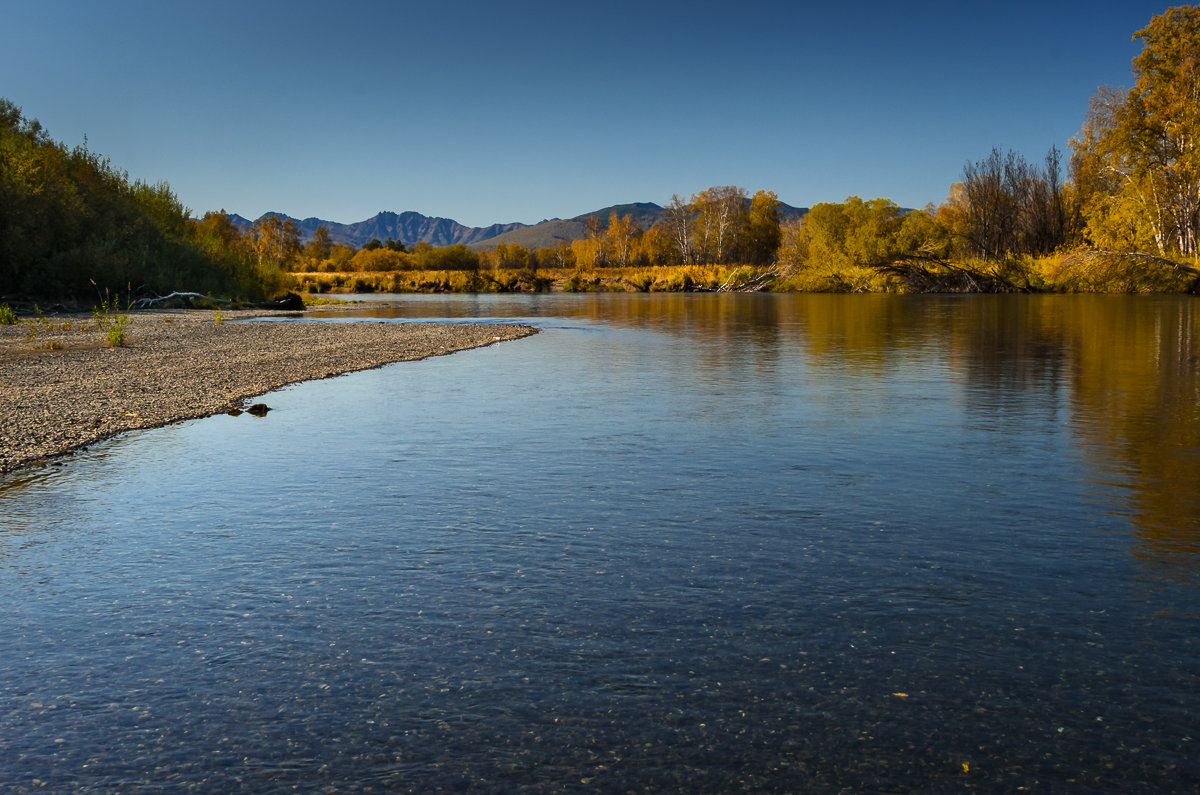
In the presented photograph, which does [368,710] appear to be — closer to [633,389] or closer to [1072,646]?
[1072,646]

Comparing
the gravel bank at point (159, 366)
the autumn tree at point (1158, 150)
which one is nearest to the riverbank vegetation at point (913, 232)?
the autumn tree at point (1158, 150)

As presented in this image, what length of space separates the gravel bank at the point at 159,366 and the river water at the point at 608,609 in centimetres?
135

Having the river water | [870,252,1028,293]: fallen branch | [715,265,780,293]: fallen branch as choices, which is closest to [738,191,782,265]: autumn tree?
[715,265,780,293]: fallen branch

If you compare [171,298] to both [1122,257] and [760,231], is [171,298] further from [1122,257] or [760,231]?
[760,231]

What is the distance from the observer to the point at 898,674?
434cm

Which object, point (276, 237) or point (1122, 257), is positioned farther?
point (276, 237)

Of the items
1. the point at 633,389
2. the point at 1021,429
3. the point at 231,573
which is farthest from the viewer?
the point at 633,389

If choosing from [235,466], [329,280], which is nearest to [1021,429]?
[235,466]

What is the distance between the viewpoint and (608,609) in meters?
5.25

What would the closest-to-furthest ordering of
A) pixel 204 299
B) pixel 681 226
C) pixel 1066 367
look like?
1. pixel 1066 367
2. pixel 204 299
3. pixel 681 226

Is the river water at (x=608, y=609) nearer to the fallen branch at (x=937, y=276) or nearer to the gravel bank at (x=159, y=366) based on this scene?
the gravel bank at (x=159, y=366)

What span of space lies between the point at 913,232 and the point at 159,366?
230 ft

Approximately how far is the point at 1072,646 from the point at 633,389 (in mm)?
11476

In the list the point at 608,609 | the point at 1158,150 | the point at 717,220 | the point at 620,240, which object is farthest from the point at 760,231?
the point at 608,609
